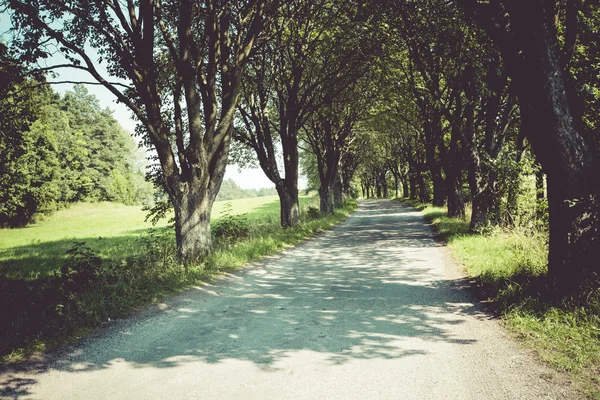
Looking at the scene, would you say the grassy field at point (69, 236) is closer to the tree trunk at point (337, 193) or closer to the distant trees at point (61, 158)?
the distant trees at point (61, 158)

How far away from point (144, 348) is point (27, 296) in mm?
3070

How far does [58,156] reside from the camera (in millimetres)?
43844

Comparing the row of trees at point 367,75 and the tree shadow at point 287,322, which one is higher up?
the row of trees at point 367,75

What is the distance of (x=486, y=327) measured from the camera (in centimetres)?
471

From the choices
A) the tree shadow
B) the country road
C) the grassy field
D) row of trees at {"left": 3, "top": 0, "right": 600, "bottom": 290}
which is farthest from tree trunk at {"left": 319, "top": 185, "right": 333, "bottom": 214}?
the country road

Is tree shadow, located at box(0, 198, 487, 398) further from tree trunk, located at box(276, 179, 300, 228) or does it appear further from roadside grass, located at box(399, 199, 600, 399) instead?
tree trunk, located at box(276, 179, 300, 228)

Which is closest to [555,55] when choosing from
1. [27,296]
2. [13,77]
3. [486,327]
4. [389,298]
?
[486,327]

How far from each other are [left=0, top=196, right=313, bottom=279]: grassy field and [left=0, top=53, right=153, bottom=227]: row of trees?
305 centimetres

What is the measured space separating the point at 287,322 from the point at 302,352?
3.41ft

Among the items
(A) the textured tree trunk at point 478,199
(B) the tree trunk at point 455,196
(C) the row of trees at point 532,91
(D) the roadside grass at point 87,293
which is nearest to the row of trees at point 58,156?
(D) the roadside grass at point 87,293

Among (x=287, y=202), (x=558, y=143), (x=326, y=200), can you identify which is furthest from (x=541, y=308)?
(x=326, y=200)

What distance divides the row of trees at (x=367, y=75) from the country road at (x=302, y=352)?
222cm

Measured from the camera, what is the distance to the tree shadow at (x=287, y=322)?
13.2 ft

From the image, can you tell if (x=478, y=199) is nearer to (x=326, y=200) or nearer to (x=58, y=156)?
(x=326, y=200)
